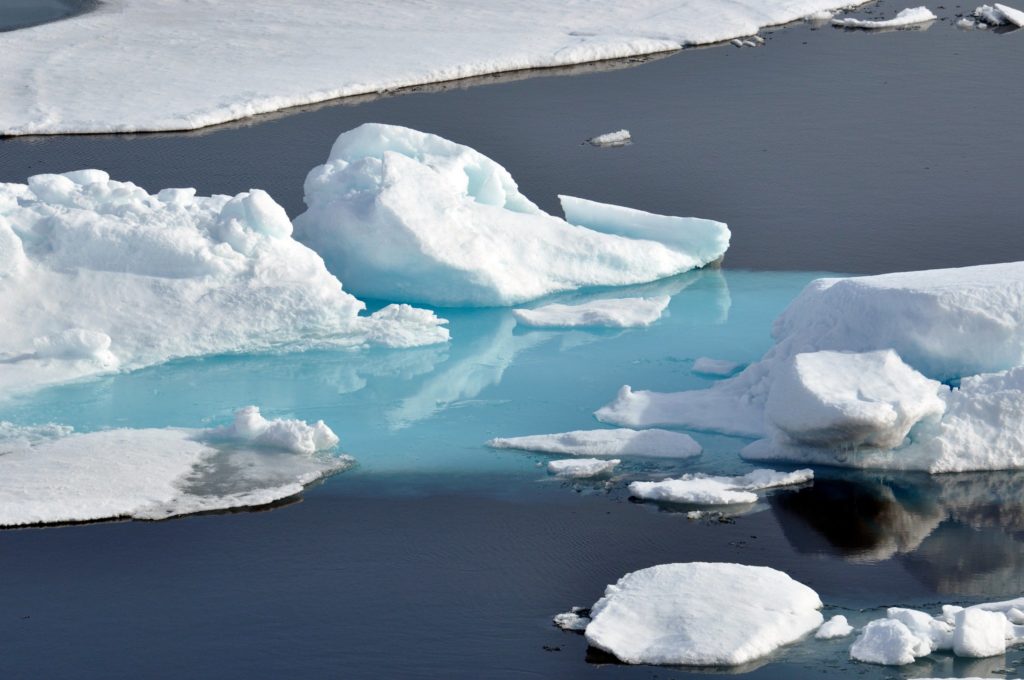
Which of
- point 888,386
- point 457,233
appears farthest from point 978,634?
point 457,233

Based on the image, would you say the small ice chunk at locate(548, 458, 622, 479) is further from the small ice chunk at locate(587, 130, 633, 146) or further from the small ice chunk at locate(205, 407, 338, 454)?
the small ice chunk at locate(587, 130, 633, 146)

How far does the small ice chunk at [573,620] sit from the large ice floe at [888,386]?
82.0 inches

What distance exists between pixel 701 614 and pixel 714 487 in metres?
1.61

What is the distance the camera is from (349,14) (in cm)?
2042

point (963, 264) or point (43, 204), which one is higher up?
point (43, 204)

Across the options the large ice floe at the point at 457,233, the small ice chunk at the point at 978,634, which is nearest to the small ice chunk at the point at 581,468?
the small ice chunk at the point at 978,634

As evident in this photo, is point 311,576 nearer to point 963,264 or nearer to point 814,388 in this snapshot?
point 814,388

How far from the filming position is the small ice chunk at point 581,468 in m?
9.30

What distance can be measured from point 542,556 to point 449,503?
0.80 metres

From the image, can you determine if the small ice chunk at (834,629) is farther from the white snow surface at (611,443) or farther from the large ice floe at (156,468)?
the large ice floe at (156,468)

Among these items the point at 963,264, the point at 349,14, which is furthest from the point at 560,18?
the point at 963,264

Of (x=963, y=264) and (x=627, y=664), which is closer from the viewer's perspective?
(x=627, y=664)

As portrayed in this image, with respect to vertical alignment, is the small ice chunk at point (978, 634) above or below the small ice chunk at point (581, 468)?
above

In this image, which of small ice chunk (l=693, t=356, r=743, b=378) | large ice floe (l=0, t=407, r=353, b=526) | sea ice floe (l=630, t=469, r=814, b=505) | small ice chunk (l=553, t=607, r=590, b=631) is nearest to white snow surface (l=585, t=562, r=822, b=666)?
small ice chunk (l=553, t=607, r=590, b=631)
